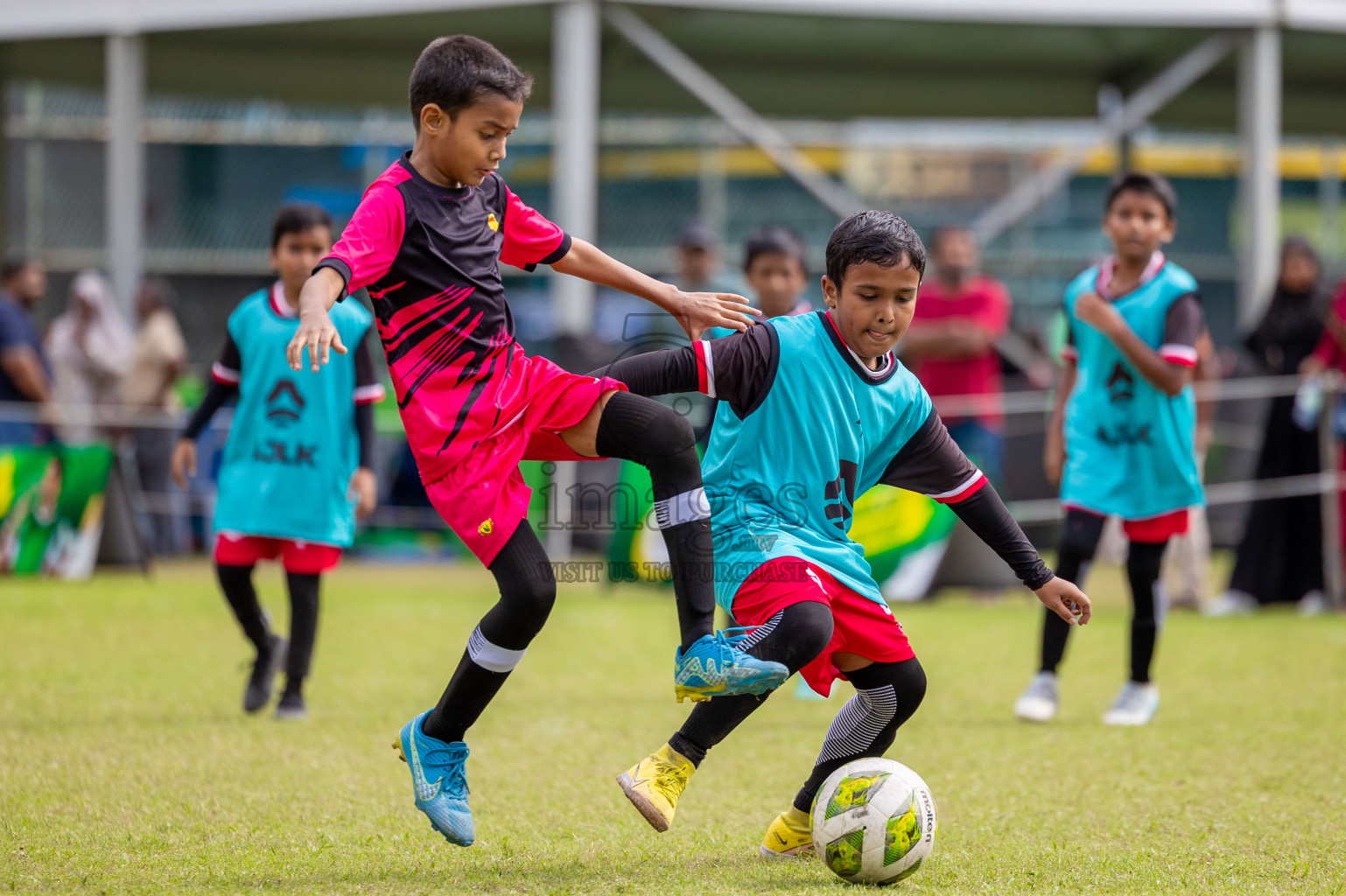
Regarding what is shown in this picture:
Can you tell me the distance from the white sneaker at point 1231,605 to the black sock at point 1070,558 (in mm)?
3749

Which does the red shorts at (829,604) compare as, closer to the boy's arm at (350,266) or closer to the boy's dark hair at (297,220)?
the boy's arm at (350,266)

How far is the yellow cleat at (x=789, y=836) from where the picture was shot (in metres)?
3.51

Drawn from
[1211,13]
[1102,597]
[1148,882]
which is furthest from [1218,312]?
[1148,882]

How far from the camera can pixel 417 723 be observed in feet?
11.6

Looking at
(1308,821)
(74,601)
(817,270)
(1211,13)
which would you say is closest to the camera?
(1308,821)

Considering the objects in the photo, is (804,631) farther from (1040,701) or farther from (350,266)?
(1040,701)

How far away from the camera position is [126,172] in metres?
12.1

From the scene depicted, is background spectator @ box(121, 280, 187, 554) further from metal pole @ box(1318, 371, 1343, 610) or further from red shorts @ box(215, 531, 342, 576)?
metal pole @ box(1318, 371, 1343, 610)

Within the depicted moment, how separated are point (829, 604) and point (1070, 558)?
249 cm

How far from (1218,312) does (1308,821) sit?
12.2 meters

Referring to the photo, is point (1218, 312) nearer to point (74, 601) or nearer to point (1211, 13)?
point (1211, 13)

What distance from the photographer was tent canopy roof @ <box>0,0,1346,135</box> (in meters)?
11.4

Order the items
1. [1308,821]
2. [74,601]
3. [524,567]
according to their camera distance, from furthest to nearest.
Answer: [74,601] → [1308,821] → [524,567]

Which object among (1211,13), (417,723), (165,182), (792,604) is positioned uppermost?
(1211,13)
